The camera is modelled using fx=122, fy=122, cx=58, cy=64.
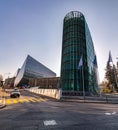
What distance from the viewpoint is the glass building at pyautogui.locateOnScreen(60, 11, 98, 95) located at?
39375 mm

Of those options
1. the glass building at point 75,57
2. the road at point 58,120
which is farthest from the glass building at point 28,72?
the road at point 58,120

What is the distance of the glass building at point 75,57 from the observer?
129 ft

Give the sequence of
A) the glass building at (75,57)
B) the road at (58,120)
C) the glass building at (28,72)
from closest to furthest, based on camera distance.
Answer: the road at (58,120) < the glass building at (75,57) < the glass building at (28,72)

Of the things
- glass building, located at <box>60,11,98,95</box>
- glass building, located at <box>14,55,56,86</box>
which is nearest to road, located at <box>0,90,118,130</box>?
glass building, located at <box>60,11,98,95</box>

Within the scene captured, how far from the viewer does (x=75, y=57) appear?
135 feet

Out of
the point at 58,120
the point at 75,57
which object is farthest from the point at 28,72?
the point at 58,120

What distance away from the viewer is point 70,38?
144ft

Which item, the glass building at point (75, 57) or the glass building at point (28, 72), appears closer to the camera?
the glass building at point (75, 57)

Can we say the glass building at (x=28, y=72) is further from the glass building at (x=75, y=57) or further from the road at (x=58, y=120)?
the road at (x=58, y=120)

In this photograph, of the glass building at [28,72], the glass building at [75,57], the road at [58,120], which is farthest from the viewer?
the glass building at [28,72]

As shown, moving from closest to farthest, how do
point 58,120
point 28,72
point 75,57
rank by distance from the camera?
point 58,120, point 75,57, point 28,72

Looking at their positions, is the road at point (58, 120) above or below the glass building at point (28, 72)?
below

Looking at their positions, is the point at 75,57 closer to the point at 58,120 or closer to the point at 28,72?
the point at 58,120

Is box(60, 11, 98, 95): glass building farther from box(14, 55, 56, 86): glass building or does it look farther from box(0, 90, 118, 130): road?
box(14, 55, 56, 86): glass building
